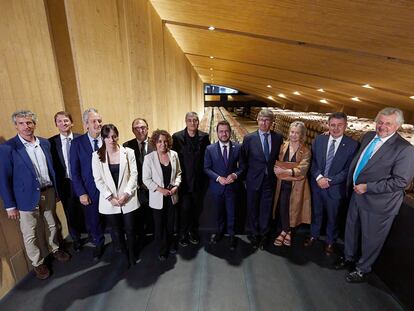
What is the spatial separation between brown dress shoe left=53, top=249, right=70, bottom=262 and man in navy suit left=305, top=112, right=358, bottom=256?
326 centimetres

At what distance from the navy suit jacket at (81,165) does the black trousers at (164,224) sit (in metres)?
0.89

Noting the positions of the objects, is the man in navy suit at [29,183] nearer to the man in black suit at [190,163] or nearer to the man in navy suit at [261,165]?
the man in black suit at [190,163]

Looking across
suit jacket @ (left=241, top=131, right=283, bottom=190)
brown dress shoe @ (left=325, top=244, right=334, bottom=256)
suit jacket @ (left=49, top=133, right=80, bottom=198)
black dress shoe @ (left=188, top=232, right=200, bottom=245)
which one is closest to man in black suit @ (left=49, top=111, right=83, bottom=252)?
suit jacket @ (left=49, top=133, right=80, bottom=198)

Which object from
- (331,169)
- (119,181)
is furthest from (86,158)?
(331,169)

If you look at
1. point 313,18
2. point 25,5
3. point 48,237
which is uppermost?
point 313,18

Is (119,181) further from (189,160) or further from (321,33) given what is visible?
(321,33)

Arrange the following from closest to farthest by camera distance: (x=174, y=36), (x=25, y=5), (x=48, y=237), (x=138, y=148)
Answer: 1. (x=25, y=5)
2. (x=48, y=237)
3. (x=138, y=148)
4. (x=174, y=36)

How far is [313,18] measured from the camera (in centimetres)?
416

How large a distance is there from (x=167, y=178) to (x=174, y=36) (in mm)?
8150

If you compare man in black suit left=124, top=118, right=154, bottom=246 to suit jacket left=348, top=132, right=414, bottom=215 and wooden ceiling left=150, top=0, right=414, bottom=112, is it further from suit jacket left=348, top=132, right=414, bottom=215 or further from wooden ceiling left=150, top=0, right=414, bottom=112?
wooden ceiling left=150, top=0, right=414, bottom=112

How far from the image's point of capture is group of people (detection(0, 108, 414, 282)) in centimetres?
223

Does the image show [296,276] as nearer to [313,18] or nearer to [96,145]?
[96,145]

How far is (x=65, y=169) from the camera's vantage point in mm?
2771

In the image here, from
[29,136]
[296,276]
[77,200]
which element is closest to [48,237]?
[77,200]
